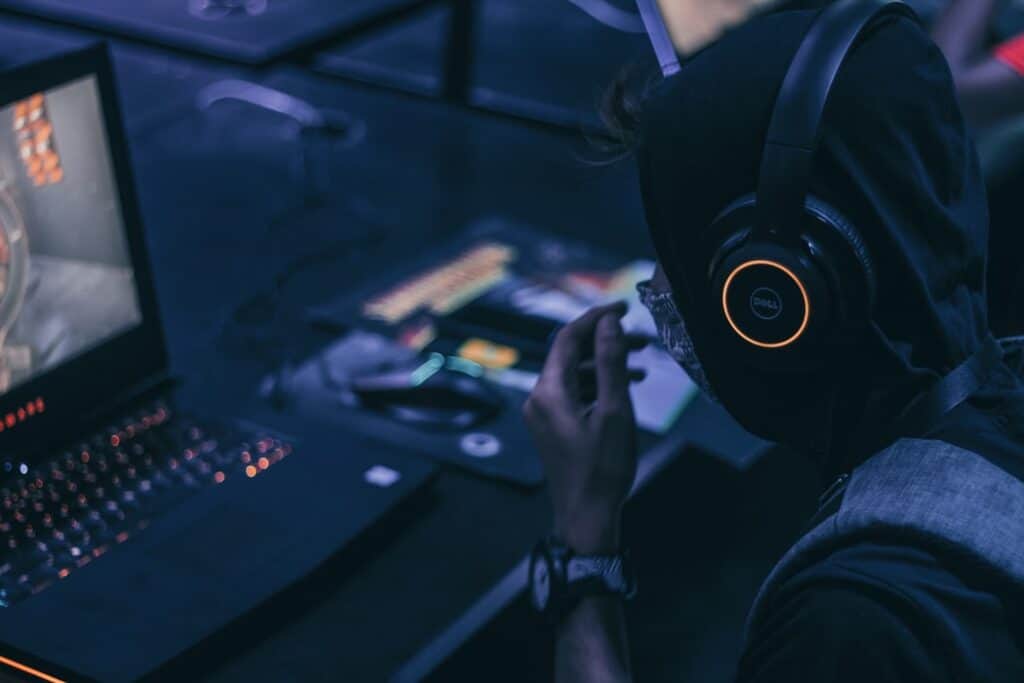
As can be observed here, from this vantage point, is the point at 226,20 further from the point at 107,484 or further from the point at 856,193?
the point at 856,193

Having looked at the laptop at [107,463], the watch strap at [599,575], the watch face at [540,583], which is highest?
the laptop at [107,463]

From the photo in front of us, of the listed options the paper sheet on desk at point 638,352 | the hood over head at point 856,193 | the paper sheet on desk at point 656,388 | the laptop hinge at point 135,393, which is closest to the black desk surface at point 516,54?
the paper sheet on desk at point 638,352

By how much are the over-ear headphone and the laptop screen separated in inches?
23.5

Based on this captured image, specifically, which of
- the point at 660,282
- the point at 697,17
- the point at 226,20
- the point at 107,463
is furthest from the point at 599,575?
the point at 226,20

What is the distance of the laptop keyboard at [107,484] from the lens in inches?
40.1

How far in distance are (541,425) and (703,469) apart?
1.19 ft

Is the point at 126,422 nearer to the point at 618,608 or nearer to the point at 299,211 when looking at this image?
the point at 618,608

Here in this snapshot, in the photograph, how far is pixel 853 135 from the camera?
2.65 feet

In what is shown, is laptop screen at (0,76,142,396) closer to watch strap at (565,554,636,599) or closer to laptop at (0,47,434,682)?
laptop at (0,47,434,682)

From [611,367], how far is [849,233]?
13.3 inches

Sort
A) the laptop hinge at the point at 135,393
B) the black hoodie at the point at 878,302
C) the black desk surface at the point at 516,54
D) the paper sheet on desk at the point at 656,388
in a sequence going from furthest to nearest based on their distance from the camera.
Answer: the black desk surface at the point at 516,54 < the paper sheet on desk at the point at 656,388 < the laptop hinge at the point at 135,393 < the black hoodie at the point at 878,302

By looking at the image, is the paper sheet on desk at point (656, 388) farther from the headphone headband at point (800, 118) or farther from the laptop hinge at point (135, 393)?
the headphone headband at point (800, 118)

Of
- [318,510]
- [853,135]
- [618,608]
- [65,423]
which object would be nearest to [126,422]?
[65,423]

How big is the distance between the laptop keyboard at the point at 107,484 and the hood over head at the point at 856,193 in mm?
475
